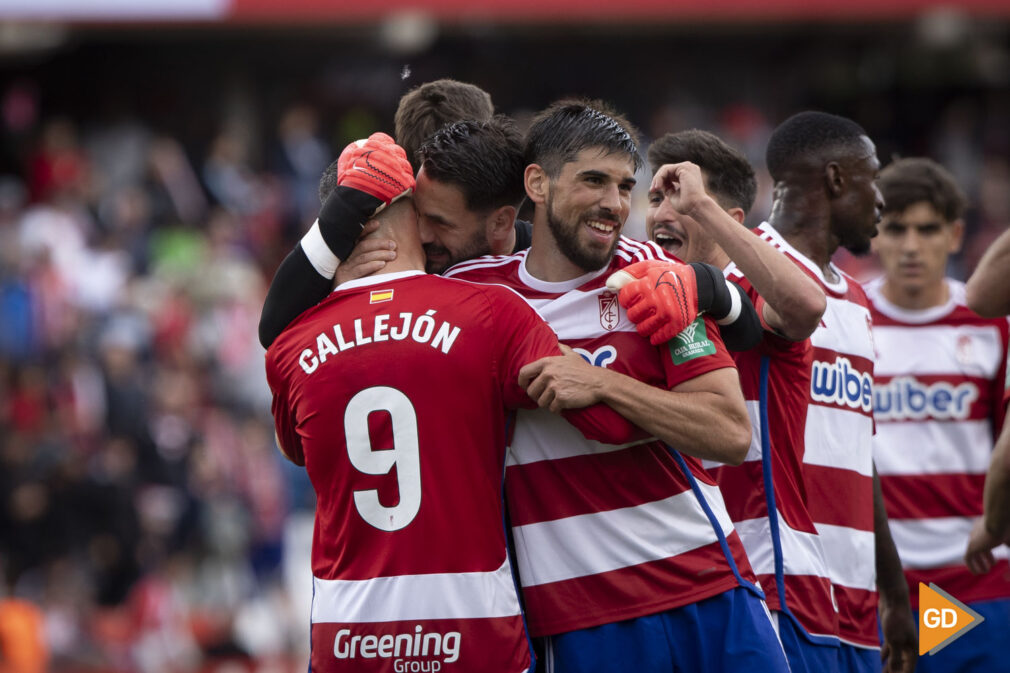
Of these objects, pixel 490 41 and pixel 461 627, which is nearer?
pixel 461 627

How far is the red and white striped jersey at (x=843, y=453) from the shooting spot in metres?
4.50

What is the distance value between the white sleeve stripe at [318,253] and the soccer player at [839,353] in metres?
1.56

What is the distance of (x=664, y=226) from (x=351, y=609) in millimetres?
1707

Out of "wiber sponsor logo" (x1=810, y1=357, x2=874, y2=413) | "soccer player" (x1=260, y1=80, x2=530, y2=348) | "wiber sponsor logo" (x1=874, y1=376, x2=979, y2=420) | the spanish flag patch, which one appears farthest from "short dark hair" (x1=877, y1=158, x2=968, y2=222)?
the spanish flag patch

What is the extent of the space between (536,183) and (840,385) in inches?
51.7

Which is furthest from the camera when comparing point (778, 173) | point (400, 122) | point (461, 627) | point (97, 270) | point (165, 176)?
point (165, 176)

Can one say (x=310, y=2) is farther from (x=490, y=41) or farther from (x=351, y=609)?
(x=351, y=609)

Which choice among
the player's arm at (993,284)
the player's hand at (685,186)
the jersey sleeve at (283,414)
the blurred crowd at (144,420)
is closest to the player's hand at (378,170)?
the jersey sleeve at (283,414)

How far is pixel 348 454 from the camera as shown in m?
3.81

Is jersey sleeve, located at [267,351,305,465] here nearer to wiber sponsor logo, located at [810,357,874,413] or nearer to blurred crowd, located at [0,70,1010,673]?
wiber sponsor logo, located at [810,357,874,413]

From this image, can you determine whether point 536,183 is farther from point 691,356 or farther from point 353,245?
point 691,356

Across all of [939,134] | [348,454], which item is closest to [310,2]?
[939,134]

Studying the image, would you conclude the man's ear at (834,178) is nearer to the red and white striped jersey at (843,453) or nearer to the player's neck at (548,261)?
the red and white striped jersey at (843,453)

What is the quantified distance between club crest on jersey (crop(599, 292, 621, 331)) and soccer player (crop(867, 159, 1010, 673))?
2.32 metres
